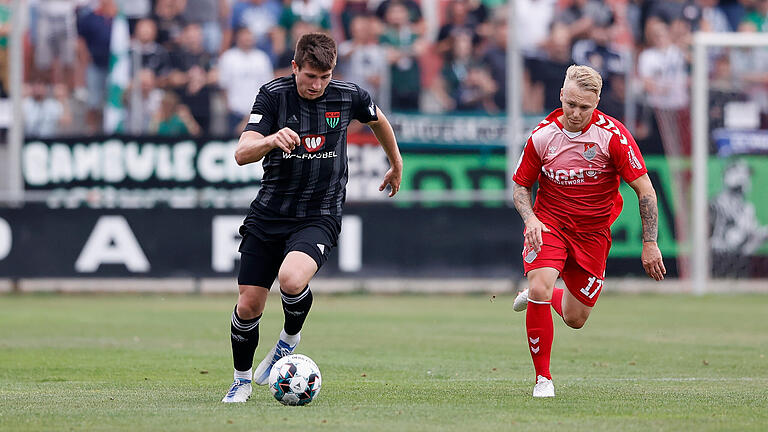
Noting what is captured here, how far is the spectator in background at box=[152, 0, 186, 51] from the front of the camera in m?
20.0

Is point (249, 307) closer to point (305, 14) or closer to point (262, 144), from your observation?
point (262, 144)

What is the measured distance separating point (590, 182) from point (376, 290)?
37.1 feet

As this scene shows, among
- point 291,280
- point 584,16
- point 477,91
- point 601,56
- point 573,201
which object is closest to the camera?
point 291,280

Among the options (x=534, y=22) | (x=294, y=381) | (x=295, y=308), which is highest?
(x=534, y=22)

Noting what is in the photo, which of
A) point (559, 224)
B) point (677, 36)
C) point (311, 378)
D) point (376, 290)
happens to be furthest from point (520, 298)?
point (677, 36)

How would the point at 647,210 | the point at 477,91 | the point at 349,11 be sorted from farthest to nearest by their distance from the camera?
the point at 349,11 < the point at 477,91 < the point at 647,210

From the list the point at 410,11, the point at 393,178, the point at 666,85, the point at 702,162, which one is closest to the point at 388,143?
the point at 393,178

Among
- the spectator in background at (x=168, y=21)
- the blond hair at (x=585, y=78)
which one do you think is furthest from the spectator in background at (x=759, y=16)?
the blond hair at (x=585, y=78)

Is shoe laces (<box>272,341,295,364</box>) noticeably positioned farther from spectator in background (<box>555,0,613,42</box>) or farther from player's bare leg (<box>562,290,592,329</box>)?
spectator in background (<box>555,0,613,42</box>)

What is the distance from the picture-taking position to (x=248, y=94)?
2016 cm

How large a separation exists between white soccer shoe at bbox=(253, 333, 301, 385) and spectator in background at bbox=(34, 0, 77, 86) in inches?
471

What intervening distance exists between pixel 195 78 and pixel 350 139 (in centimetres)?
261

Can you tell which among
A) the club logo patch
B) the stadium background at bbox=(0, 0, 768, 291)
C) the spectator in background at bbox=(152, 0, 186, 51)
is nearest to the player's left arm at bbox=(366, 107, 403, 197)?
the club logo patch

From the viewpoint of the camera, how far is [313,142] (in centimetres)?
812
